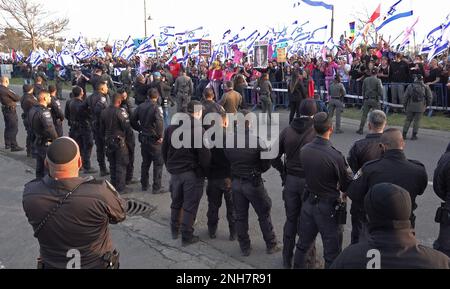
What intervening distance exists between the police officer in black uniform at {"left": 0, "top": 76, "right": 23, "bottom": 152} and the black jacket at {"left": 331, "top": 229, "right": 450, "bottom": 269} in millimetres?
10846

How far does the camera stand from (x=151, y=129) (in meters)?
7.45

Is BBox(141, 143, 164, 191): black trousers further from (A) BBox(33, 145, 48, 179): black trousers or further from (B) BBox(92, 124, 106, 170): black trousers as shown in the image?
(A) BBox(33, 145, 48, 179): black trousers

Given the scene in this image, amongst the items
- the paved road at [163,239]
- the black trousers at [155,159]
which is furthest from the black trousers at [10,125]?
the black trousers at [155,159]

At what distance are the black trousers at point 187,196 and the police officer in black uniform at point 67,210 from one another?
246cm

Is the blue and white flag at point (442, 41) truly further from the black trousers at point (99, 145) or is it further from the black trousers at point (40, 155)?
the black trousers at point (40, 155)

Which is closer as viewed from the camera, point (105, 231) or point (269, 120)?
point (105, 231)

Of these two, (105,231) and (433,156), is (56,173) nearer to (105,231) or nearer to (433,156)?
(105,231)

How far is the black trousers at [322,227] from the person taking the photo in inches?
167

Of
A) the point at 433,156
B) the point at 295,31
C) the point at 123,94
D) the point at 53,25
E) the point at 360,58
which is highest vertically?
the point at 53,25

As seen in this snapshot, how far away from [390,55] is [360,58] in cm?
128

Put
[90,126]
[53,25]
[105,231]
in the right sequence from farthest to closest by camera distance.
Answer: [53,25], [90,126], [105,231]

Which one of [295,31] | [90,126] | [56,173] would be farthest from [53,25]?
[56,173]
